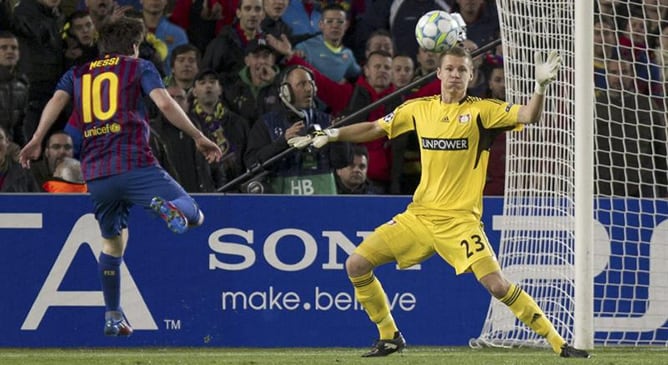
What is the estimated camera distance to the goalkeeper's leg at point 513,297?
9008 mm

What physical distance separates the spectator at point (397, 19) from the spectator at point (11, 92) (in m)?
3.46

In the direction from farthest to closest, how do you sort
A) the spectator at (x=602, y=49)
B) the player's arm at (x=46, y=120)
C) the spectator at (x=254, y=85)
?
the spectator at (x=254, y=85) → the spectator at (x=602, y=49) → the player's arm at (x=46, y=120)

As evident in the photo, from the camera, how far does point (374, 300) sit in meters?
9.49

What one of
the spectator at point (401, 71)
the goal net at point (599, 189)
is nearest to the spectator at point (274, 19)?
the spectator at point (401, 71)

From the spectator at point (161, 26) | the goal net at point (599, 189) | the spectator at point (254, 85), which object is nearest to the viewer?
the goal net at point (599, 189)

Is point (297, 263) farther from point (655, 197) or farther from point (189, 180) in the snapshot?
point (655, 197)

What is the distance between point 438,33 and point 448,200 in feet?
5.02

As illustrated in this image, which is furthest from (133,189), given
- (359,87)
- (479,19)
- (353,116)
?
(479,19)

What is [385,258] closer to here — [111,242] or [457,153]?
[457,153]

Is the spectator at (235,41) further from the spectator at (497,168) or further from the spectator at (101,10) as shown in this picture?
the spectator at (497,168)

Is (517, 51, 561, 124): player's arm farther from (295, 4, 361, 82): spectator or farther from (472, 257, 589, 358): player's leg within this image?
(295, 4, 361, 82): spectator

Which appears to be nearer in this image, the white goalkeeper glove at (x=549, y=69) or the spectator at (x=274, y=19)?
the white goalkeeper glove at (x=549, y=69)

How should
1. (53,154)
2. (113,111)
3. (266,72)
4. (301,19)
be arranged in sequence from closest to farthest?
(113,111) → (53,154) → (266,72) → (301,19)

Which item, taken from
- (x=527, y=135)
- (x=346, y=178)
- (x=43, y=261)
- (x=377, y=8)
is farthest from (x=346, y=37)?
(x=43, y=261)
